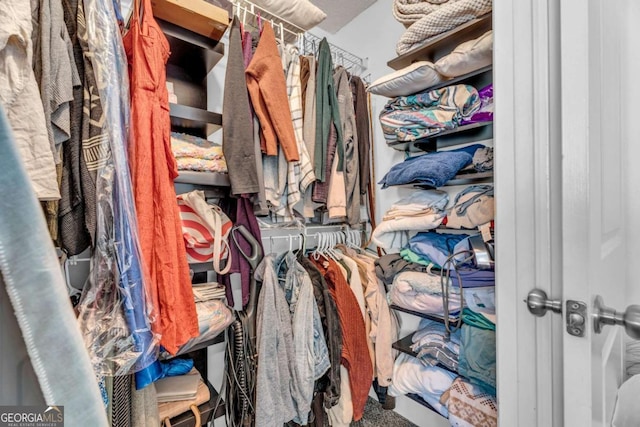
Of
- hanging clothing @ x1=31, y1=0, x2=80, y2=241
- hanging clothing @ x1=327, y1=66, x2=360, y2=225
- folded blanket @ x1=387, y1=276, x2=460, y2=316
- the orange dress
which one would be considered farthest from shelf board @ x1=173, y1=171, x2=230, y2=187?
folded blanket @ x1=387, y1=276, x2=460, y2=316

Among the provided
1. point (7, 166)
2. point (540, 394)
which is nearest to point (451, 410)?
point (540, 394)

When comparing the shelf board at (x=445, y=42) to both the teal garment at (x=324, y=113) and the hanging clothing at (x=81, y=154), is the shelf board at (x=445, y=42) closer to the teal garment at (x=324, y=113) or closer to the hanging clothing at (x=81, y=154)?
the teal garment at (x=324, y=113)

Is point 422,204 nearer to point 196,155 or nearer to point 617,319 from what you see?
point 617,319

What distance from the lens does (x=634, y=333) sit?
485 millimetres

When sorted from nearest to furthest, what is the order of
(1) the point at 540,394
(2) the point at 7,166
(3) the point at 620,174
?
(2) the point at 7,166 → (1) the point at 540,394 → (3) the point at 620,174

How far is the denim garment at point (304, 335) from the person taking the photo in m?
1.13

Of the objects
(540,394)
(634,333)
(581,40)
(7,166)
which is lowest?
(540,394)

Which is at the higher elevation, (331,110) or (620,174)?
(331,110)

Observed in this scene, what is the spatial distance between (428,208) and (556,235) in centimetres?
61

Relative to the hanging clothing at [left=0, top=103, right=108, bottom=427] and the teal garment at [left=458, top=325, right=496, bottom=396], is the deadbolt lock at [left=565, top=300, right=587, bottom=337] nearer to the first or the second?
the teal garment at [left=458, top=325, right=496, bottom=396]

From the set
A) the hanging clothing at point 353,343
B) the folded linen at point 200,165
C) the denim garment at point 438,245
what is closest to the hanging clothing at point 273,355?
the hanging clothing at point 353,343

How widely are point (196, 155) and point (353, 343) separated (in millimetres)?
1099

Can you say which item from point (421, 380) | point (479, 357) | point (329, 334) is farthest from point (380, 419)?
point (479, 357)

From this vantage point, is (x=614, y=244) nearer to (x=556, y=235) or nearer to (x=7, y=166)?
(x=556, y=235)
